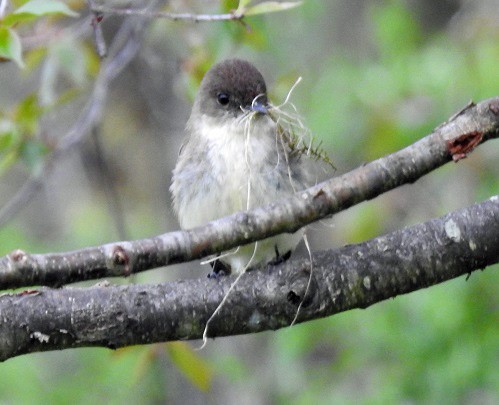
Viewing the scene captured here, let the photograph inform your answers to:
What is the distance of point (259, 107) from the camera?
4.48 m

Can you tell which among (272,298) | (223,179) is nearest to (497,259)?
(272,298)

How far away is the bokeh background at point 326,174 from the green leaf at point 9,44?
112 cm

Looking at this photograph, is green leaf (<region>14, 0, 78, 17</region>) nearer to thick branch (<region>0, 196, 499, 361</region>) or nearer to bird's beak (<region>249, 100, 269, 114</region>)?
thick branch (<region>0, 196, 499, 361</region>)

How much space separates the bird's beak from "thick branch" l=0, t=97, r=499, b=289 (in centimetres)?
131

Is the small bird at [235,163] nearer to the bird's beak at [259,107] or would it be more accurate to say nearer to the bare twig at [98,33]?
the bird's beak at [259,107]

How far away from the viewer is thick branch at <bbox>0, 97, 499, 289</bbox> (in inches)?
106

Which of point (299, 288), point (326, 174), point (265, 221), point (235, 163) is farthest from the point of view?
point (235, 163)

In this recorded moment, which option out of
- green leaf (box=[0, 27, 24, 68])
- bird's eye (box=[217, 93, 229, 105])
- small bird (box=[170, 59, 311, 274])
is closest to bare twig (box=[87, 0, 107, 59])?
green leaf (box=[0, 27, 24, 68])

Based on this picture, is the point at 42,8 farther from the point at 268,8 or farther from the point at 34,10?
the point at 268,8

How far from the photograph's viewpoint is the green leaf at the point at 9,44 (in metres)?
3.39

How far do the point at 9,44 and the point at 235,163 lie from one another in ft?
4.44

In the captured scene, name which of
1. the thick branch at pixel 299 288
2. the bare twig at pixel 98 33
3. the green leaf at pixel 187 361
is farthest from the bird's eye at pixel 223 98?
the thick branch at pixel 299 288

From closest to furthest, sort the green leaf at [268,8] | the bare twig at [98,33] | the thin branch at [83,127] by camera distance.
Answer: the bare twig at [98,33]
the green leaf at [268,8]
the thin branch at [83,127]

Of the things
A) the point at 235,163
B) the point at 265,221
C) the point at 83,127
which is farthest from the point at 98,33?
the point at 83,127
